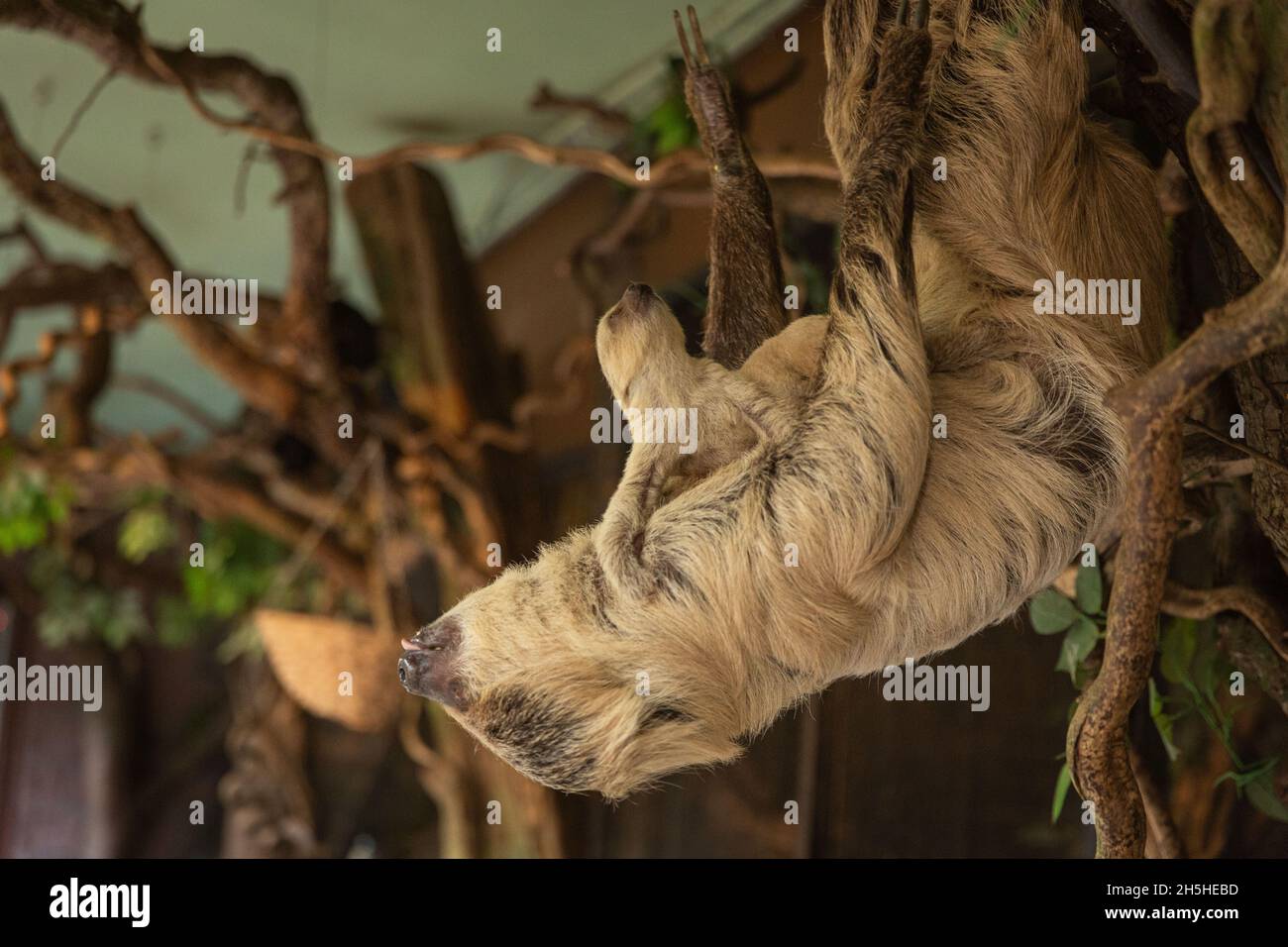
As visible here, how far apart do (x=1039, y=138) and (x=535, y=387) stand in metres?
4.09

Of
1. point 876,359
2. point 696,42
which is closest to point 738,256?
point 696,42

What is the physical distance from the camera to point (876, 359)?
1.34m

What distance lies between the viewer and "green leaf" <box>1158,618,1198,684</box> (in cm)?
197

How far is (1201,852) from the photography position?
2.38m

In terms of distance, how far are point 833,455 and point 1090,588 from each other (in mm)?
750

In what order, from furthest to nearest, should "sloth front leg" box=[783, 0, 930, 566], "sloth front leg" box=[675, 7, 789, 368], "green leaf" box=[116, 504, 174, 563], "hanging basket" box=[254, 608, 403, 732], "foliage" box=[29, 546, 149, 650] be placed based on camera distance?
"foliage" box=[29, 546, 149, 650] → "green leaf" box=[116, 504, 174, 563] → "hanging basket" box=[254, 608, 403, 732] → "sloth front leg" box=[675, 7, 789, 368] → "sloth front leg" box=[783, 0, 930, 566]

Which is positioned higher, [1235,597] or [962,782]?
[1235,597]

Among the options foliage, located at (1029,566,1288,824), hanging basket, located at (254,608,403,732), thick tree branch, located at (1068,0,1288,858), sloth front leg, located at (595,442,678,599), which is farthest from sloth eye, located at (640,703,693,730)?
hanging basket, located at (254,608,403,732)

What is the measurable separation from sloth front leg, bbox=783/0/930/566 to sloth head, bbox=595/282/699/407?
0.60 ft

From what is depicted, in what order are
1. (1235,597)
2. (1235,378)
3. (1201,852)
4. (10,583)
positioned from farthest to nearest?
(10,583), (1201,852), (1235,597), (1235,378)

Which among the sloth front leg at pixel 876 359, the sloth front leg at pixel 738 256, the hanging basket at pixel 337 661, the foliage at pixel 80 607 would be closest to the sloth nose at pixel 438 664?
the sloth front leg at pixel 876 359

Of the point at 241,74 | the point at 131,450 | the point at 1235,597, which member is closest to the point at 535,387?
the point at 131,450

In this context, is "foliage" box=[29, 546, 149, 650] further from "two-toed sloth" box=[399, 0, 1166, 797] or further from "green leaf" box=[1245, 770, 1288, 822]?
"green leaf" box=[1245, 770, 1288, 822]
